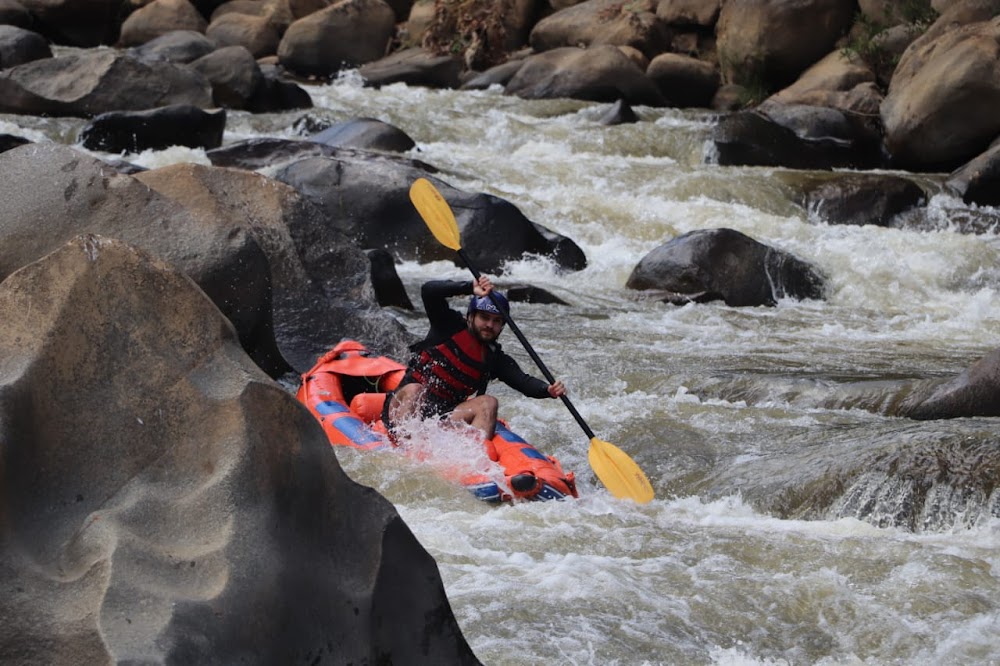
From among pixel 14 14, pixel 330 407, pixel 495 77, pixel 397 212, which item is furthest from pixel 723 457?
pixel 14 14

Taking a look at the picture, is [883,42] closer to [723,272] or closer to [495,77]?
[495,77]

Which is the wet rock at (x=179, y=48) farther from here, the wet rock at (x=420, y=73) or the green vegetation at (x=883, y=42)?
the green vegetation at (x=883, y=42)

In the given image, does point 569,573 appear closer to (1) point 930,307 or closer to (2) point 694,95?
(1) point 930,307

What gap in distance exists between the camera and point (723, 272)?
9.20 meters

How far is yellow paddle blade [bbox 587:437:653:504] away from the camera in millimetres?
4910

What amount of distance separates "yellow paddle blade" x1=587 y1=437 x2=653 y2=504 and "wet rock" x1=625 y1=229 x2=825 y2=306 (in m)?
4.06

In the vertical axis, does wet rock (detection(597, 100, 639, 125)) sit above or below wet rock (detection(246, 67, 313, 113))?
above

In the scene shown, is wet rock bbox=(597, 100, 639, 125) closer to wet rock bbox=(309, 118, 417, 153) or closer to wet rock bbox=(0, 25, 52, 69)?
wet rock bbox=(309, 118, 417, 153)

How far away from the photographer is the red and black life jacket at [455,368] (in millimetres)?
5582

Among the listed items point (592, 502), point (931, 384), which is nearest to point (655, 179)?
point (931, 384)

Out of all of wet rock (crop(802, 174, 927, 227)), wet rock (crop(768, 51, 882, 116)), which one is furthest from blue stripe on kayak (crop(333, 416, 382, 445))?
wet rock (crop(768, 51, 882, 116))

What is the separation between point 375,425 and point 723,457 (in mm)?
1451

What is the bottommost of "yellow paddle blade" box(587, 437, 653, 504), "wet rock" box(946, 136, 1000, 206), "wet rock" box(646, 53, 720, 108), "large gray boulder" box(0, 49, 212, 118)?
"large gray boulder" box(0, 49, 212, 118)

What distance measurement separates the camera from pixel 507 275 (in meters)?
9.51
